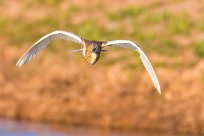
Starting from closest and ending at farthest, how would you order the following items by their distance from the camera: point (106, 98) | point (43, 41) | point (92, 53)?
point (92, 53) → point (43, 41) → point (106, 98)

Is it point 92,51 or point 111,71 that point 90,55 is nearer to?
point 92,51

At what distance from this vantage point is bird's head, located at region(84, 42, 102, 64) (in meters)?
11.3

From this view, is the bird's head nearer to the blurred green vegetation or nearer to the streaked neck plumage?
the streaked neck plumage

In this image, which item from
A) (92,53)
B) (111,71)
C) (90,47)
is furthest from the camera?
(111,71)

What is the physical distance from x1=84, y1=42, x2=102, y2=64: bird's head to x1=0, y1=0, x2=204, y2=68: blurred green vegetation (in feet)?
29.1

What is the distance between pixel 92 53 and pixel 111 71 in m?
9.22

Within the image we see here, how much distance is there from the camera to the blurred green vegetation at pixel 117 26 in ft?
69.7

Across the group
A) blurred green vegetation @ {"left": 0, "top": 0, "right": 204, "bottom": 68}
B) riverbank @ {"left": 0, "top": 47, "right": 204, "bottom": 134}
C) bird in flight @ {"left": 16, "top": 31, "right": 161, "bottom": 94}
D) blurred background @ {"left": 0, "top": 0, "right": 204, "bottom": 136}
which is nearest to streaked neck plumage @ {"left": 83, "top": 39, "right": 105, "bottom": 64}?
bird in flight @ {"left": 16, "top": 31, "right": 161, "bottom": 94}

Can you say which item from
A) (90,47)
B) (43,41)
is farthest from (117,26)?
(90,47)

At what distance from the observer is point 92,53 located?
449 inches

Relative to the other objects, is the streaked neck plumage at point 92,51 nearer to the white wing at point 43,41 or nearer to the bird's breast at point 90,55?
the bird's breast at point 90,55

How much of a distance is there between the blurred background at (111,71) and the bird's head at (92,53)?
686 centimetres

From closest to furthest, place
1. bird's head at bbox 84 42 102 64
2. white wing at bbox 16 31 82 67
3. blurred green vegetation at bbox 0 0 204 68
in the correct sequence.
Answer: bird's head at bbox 84 42 102 64 < white wing at bbox 16 31 82 67 < blurred green vegetation at bbox 0 0 204 68

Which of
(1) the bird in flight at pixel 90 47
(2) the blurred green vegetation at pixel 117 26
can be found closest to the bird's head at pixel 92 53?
(1) the bird in flight at pixel 90 47
